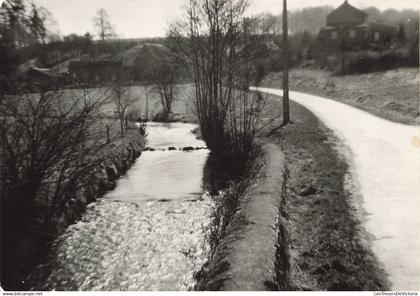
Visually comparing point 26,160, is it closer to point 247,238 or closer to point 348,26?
point 247,238

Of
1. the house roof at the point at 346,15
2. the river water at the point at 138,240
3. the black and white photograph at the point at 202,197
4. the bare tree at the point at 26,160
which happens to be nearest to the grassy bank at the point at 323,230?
the black and white photograph at the point at 202,197

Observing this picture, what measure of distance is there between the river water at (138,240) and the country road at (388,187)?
346 centimetres

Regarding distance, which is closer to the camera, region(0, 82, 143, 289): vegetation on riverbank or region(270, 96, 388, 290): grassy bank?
region(270, 96, 388, 290): grassy bank

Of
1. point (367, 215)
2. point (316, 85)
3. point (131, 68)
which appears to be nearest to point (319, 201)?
point (367, 215)

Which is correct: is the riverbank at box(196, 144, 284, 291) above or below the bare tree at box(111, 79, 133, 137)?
below

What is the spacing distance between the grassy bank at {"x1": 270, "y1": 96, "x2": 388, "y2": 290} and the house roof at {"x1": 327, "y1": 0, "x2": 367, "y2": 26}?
42.3m

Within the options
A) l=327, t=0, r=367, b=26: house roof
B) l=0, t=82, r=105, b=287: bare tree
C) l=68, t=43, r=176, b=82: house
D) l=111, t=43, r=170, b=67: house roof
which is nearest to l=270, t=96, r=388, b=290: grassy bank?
l=0, t=82, r=105, b=287: bare tree

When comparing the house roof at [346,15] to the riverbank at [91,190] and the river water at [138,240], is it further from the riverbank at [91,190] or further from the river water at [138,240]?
the river water at [138,240]

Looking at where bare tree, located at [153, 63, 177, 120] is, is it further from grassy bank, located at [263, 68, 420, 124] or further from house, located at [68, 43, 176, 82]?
house, located at [68, 43, 176, 82]

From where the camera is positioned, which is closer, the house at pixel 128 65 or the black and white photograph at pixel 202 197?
the black and white photograph at pixel 202 197

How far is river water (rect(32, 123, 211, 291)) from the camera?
281 inches

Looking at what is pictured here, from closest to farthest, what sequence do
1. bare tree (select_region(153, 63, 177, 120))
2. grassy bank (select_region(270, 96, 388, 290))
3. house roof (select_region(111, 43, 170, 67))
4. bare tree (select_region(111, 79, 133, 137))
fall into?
grassy bank (select_region(270, 96, 388, 290))
bare tree (select_region(111, 79, 133, 137))
bare tree (select_region(153, 63, 177, 120))
house roof (select_region(111, 43, 170, 67))

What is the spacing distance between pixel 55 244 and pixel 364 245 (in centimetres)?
648

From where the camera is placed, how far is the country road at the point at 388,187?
6184 mm
